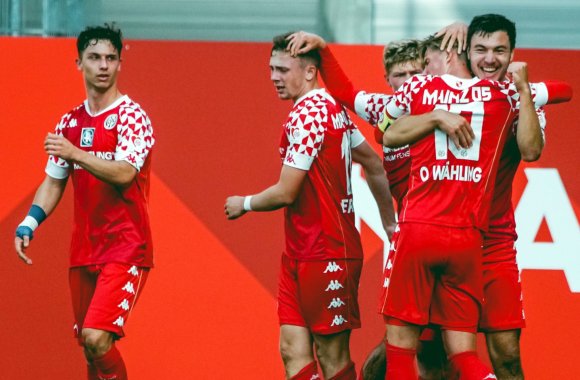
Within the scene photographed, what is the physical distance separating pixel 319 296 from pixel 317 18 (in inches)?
99.7

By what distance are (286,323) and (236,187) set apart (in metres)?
1.84

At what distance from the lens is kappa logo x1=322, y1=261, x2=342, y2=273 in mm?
6492

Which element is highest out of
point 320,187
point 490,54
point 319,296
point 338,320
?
point 490,54

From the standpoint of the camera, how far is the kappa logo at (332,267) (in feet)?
21.3

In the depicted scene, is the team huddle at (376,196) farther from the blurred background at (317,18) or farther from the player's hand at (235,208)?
the blurred background at (317,18)

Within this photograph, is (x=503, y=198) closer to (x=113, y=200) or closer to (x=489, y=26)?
(x=489, y=26)

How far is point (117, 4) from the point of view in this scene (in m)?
8.33

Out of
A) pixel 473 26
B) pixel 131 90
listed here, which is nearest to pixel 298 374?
pixel 473 26

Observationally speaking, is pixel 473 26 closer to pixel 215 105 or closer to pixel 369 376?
pixel 369 376

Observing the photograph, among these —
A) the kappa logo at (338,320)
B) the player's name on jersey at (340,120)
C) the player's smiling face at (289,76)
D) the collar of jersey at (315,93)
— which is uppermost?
the player's smiling face at (289,76)

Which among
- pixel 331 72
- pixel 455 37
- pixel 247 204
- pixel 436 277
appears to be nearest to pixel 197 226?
pixel 247 204

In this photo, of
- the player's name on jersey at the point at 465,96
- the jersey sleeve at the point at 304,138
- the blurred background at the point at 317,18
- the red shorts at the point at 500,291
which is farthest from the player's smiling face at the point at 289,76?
the blurred background at the point at 317,18

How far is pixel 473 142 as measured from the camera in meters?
5.67

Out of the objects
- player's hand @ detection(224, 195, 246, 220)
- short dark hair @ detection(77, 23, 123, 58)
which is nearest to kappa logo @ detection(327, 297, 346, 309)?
player's hand @ detection(224, 195, 246, 220)
